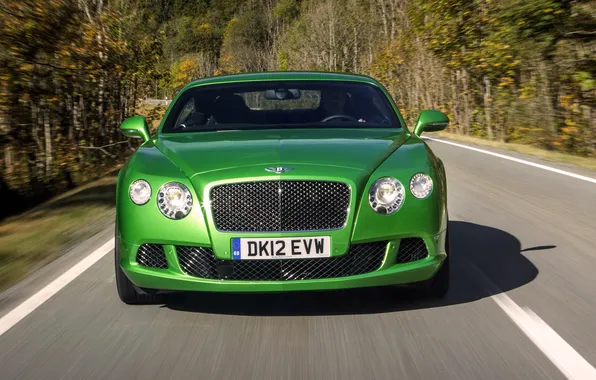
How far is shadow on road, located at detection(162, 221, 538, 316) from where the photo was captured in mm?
4836

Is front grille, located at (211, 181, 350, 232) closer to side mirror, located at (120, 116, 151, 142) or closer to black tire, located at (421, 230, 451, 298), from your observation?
black tire, located at (421, 230, 451, 298)

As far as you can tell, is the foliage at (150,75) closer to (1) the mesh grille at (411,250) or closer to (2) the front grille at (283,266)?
(2) the front grille at (283,266)

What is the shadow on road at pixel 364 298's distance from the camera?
15.9 feet

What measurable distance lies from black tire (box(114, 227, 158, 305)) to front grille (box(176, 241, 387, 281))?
48cm

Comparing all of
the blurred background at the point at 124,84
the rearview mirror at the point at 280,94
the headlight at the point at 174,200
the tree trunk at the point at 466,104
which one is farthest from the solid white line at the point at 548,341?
the tree trunk at the point at 466,104

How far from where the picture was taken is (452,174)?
1230 centimetres

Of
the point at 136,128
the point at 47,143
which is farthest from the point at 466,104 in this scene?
the point at 136,128

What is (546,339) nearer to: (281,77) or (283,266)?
(283,266)

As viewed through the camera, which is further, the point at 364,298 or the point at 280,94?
the point at 280,94

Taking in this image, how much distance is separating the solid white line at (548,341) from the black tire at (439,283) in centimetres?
32

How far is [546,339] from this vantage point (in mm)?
4203

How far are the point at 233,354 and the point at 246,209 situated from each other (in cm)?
84

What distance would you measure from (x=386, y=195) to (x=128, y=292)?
160cm

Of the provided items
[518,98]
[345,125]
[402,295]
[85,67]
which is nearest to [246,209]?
[402,295]
